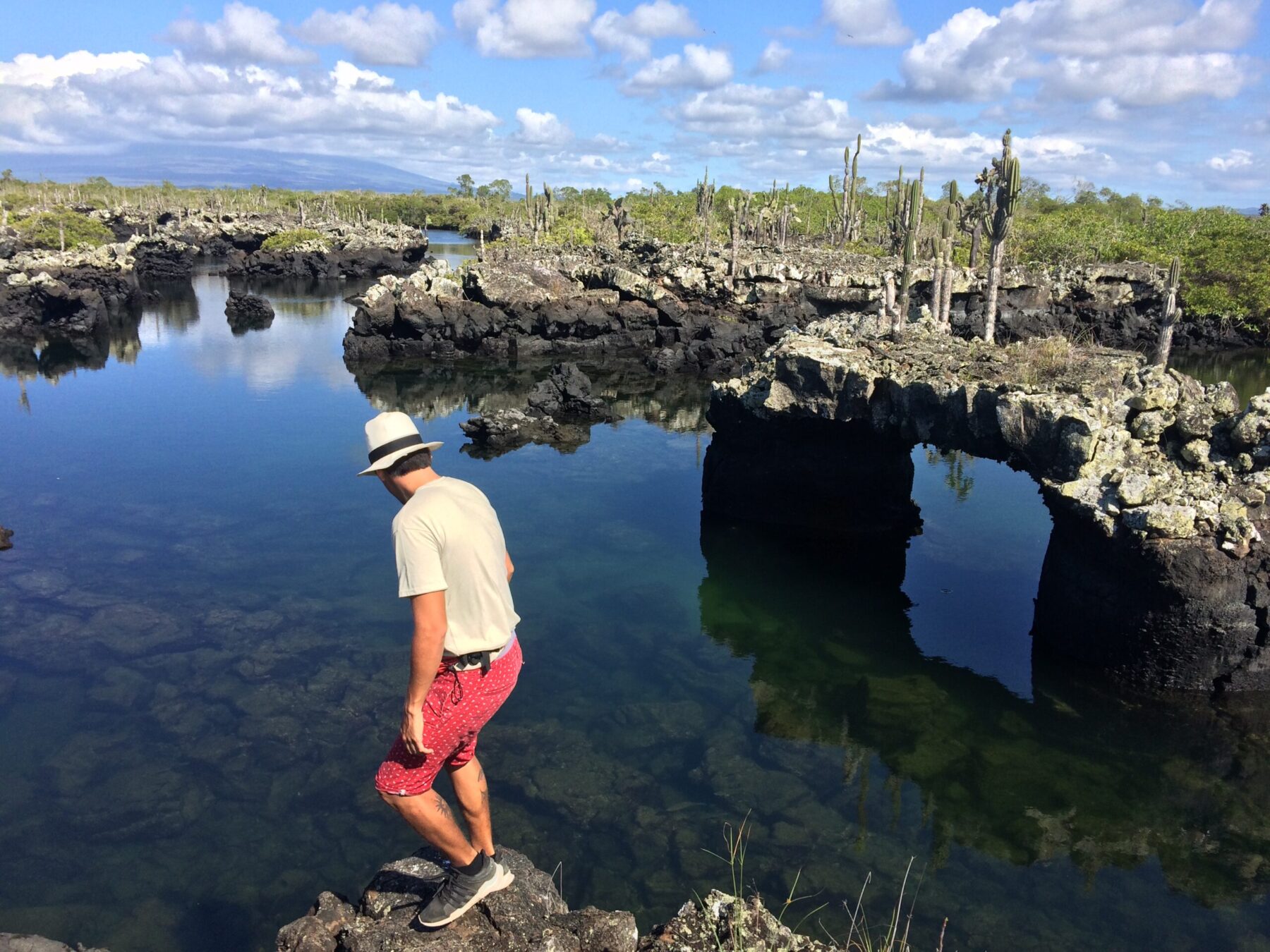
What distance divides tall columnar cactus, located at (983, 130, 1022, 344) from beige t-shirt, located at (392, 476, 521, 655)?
19.6 metres

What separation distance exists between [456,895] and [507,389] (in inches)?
1178

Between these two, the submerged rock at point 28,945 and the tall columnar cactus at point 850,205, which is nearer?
the submerged rock at point 28,945

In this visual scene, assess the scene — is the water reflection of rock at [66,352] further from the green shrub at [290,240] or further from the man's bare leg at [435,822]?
the man's bare leg at [435,822]

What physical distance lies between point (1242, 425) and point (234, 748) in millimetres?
14323

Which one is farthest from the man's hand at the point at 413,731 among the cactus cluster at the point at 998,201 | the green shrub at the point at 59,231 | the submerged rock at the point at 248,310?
the green shrub at the point at 59,231

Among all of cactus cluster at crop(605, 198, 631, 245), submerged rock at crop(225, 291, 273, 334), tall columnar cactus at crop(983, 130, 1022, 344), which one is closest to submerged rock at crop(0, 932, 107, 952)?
tall columnar cactus at crop(983, 130, 1022, 344)

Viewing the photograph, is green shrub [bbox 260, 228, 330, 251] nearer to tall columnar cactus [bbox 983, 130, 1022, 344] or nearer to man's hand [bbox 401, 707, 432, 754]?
tall columnar cactus [bbox 983, 130, 1022, 344]

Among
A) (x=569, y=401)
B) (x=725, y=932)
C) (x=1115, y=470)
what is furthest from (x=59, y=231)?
(x=725, y=932)

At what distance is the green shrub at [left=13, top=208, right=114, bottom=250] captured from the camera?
66.6 m

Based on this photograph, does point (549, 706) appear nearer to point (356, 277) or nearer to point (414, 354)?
point (414, 354)

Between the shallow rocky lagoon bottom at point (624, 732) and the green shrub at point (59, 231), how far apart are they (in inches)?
2227

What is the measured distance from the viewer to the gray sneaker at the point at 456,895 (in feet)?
17.5

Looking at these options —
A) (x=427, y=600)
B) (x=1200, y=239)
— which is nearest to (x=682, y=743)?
(x=427, y=600)

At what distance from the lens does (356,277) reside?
73.1 metres
